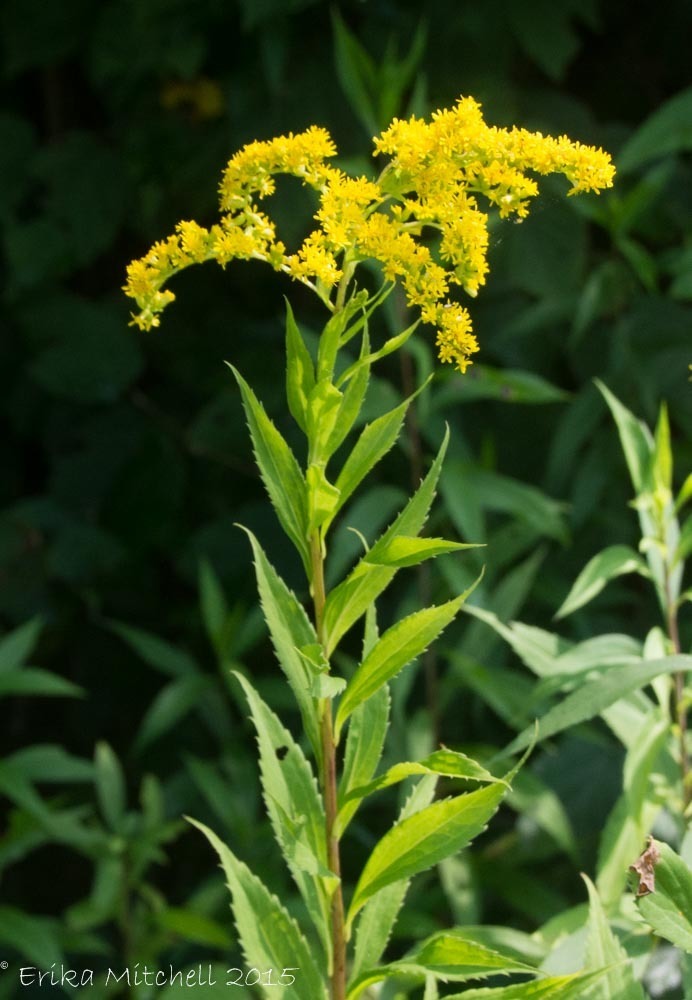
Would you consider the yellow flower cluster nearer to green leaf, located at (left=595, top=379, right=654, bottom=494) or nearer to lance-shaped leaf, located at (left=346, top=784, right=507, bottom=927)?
lance-shaped leaf, located at (left=346, top=784, right=507, bottom=927)

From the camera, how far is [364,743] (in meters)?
0.76

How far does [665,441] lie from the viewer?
1072mm

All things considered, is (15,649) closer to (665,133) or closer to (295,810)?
(295,810)

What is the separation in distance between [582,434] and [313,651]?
1023 mm

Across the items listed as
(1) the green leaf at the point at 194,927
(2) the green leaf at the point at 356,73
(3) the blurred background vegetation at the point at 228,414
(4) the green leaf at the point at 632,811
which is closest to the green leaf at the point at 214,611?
(3) the blurred background vegetation at the point at 228,414

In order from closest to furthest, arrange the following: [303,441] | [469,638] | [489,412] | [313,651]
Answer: [313,651]
[469,638]
[303,441]
[489,412]

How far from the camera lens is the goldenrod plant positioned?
25.7 inches

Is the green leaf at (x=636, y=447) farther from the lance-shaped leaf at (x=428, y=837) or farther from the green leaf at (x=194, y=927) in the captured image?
the green leaf at (x=194, y=927)

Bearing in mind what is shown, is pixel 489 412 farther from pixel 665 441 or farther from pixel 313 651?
pixel 313 651

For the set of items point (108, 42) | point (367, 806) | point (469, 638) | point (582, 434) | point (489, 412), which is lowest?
point (367, 806)

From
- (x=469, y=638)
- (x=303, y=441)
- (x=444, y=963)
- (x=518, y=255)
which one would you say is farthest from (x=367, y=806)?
(x=444, y=963)

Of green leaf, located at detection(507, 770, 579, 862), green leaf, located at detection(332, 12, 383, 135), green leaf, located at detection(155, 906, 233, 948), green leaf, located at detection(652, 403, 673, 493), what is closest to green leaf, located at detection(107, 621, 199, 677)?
green leaf, located at detection(155, 906, 233, 948)

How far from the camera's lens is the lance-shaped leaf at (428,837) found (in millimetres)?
693

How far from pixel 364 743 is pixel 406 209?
316mm
